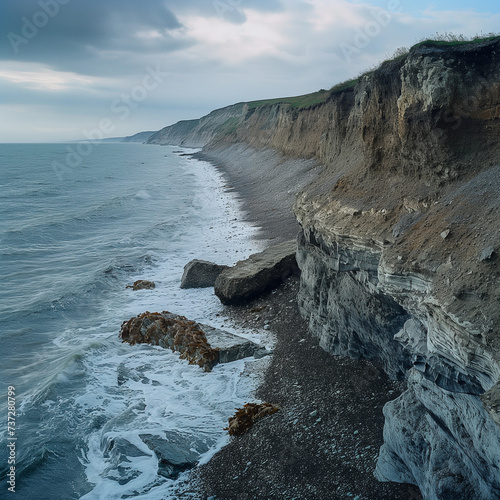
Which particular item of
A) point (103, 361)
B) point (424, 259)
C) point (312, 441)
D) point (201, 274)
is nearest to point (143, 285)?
point (201, 274)

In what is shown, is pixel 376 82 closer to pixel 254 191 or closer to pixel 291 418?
pixel 291 418

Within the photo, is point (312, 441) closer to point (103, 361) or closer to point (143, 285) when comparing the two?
point (103, 361)

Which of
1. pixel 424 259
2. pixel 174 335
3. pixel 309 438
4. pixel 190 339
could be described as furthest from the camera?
pixel 174 335

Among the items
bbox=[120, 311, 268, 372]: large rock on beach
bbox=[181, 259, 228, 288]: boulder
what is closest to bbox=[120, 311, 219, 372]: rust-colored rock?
bbox=[120, 311, 268, 372]: large rock on beach

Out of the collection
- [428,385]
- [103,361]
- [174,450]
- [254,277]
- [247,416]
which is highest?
[428,385]

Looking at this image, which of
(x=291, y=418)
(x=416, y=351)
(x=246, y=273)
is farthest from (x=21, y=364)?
(x=416, y=351)
